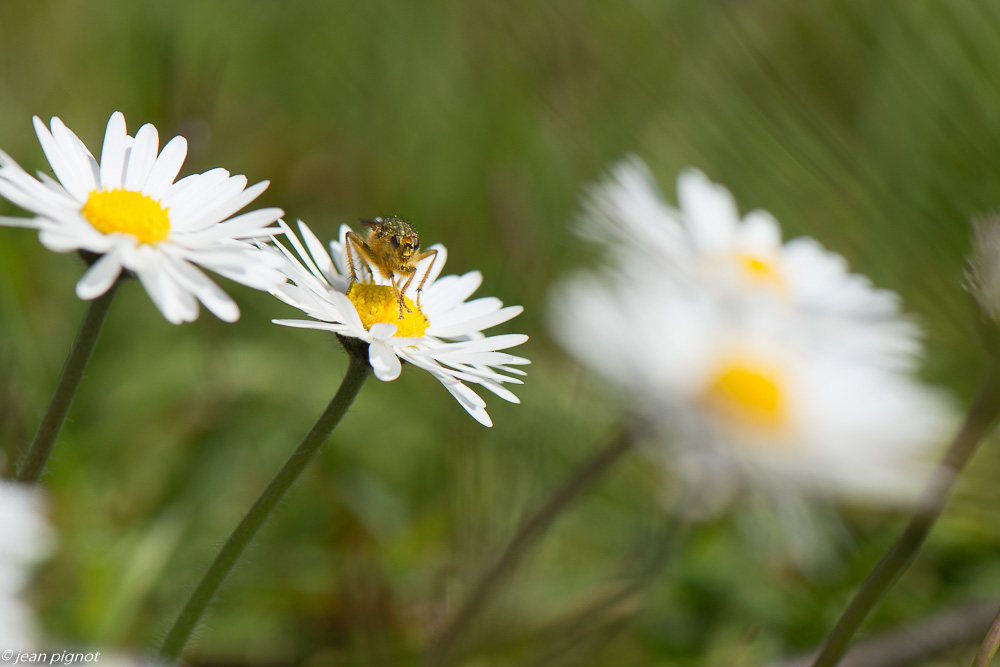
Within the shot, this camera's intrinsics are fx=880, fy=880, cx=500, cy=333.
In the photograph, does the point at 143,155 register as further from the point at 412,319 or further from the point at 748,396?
the point at 748,396

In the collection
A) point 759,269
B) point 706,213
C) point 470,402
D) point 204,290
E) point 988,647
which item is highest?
point 706,213

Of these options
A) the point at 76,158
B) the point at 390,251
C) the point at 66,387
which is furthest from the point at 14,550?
the point at 390,251

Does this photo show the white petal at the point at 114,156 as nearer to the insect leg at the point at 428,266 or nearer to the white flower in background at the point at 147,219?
the white flower in background at the point at 147,219

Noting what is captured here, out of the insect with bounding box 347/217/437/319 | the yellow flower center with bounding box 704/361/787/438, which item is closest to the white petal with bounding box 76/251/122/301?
the insect with bounding box 347/217/437/319

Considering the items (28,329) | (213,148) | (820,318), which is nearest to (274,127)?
(213,148)

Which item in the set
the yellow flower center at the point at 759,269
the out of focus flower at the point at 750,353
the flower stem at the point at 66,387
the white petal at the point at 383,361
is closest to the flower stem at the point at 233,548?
the white petal at the point at 383,361

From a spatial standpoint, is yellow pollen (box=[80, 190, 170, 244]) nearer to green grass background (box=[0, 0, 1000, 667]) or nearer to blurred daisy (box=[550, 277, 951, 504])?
green grass background (box=[0, 0, 1000, 667])
